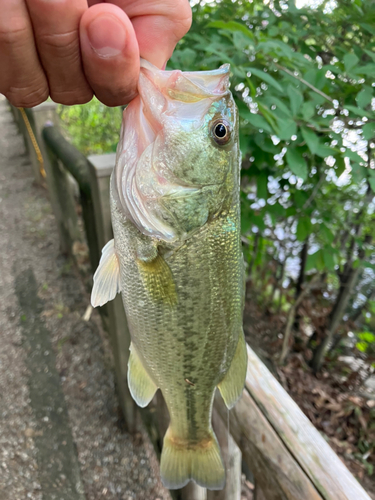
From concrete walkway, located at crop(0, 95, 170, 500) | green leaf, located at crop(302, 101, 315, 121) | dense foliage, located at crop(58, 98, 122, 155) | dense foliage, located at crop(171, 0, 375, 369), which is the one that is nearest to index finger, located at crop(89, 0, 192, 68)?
dense foliage, located at crop(171, 0, 375, 369)

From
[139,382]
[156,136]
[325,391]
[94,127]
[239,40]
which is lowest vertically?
[325,391]

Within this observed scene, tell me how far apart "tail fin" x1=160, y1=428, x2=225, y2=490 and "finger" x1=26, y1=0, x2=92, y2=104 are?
126cm

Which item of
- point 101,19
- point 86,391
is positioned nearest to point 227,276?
point 101,19

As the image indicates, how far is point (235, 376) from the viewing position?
4.24 ft

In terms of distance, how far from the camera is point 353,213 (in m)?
2.96

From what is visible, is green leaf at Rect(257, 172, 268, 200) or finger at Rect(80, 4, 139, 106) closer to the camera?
finger at Rect(80, 4, 139, 106)

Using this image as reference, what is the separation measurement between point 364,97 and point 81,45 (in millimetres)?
1208

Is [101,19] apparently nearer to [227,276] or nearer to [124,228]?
[124,228]

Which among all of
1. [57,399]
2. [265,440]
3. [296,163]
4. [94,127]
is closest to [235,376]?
[265,440]

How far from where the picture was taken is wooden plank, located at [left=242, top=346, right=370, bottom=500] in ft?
3.67

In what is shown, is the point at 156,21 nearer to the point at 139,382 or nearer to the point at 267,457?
the point at 139,382

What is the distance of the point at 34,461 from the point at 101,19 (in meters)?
2.73

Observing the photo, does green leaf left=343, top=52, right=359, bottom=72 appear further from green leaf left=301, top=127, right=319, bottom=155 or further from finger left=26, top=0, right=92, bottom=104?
finger left=26, top=0, right=92, bottom=104

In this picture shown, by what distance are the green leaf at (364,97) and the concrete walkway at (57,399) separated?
2624mm
